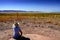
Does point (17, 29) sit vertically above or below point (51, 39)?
above

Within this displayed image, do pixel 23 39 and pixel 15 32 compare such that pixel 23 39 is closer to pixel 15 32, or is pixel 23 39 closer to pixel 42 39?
pixel 15 32

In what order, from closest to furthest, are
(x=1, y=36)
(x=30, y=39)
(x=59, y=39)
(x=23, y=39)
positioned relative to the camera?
1. (x=23, y=39)
2. (x=30, y=39)
3. (x=59, y=39)
4. (x=1, y=36)

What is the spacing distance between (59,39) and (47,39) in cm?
88

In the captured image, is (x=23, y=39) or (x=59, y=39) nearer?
(x=23, y=39)

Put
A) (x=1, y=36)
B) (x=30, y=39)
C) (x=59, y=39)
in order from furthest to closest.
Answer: (x=1, y=36) < (x=59, y=39) < (x=30, y=39)

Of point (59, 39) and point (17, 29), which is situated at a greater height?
point (17, 29)

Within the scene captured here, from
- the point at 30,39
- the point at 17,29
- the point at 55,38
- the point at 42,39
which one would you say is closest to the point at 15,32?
the point at 17,29

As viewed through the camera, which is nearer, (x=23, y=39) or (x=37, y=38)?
(x=23, y=39)

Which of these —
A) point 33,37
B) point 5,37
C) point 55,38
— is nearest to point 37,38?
point 33,37

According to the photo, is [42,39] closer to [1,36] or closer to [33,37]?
[33,37]

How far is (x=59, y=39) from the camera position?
12.0 meters

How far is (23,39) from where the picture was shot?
1054cm

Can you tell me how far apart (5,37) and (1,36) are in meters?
0.42

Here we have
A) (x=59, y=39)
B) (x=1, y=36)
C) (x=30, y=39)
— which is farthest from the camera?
(x=1, y=36)
